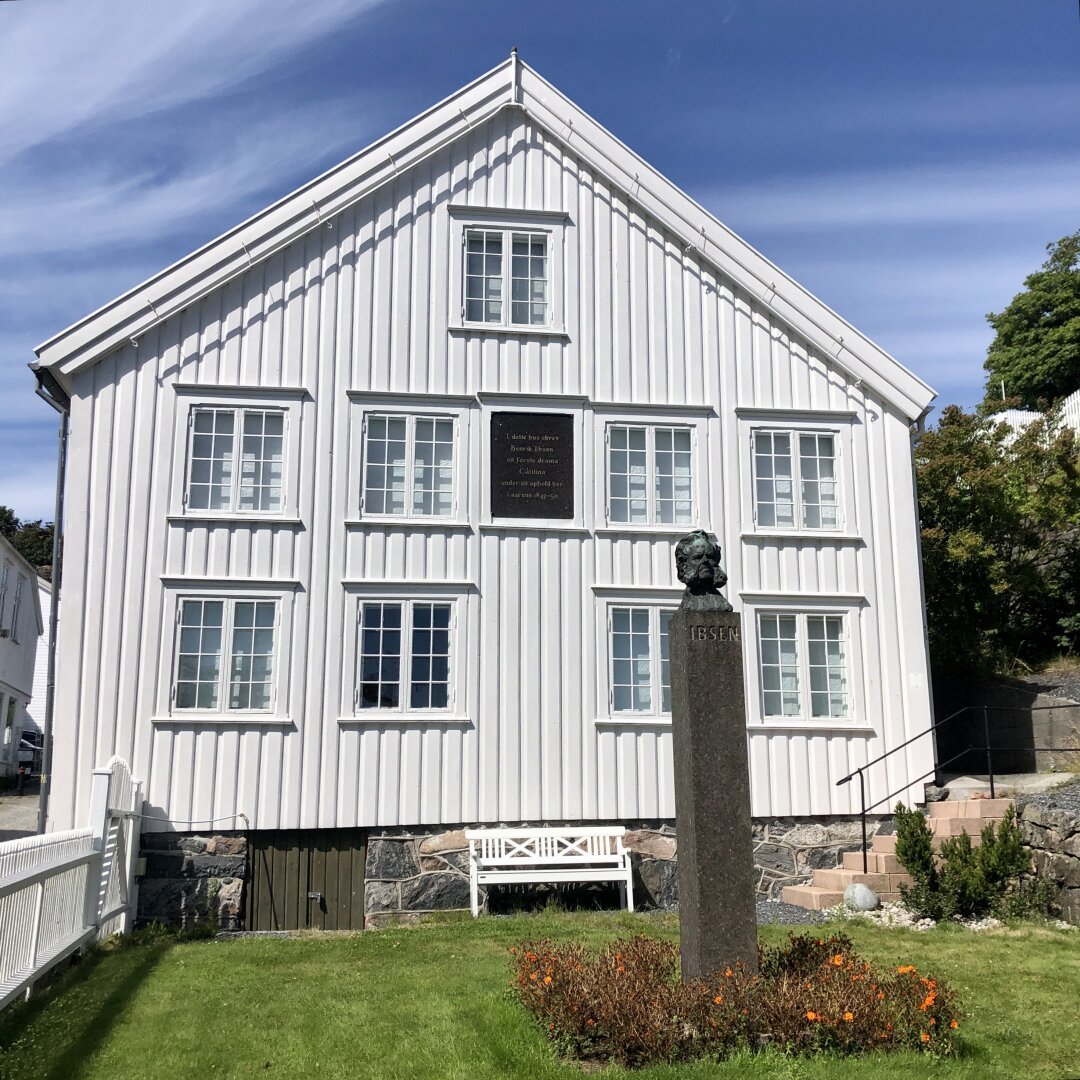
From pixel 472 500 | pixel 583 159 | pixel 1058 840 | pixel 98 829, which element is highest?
pixel 583 159

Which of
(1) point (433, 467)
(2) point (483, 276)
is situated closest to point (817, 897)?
(1) point (433, 467)

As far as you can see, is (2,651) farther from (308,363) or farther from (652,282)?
(652,282)

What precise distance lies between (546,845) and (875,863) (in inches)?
162

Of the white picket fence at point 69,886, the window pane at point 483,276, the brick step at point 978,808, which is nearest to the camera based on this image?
the white picket fence at point 69,886

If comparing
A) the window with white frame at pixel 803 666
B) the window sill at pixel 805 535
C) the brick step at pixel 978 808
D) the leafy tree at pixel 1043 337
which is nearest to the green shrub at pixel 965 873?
the brick step at pixel 978 808

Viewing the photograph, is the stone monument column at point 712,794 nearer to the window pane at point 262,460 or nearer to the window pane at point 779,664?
the window pane at point 779,664

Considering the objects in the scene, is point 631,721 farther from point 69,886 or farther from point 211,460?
point 69,886

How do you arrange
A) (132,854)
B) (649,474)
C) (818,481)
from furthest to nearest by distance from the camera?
(818,481), (649,474), (132,854)

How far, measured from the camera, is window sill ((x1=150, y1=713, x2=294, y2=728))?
46.8 ft

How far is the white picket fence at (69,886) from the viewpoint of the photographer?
27.3ft

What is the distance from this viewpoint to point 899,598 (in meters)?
16.2

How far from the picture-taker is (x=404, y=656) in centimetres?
1500

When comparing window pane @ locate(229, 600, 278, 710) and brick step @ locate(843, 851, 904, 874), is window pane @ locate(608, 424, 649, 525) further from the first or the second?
brick step @ locate(843, 851, 904, 874)

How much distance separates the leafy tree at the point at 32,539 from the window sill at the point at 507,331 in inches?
1869
